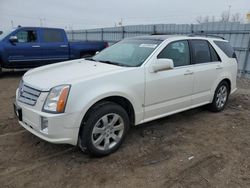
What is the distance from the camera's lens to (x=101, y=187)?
8.59 ft

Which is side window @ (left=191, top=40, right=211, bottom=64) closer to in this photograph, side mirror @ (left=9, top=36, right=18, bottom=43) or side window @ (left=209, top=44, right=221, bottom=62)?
side window @ (left=209, top=44, right=221, bottom=62)

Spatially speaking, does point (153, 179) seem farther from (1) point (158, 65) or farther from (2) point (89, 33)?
(2) point (89, 33)

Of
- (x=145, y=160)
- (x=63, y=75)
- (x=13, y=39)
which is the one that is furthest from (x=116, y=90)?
(x=13, y=39)

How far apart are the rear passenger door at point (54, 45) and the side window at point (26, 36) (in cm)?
34

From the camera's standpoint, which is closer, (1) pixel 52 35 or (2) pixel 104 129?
(2) pixel 104 129

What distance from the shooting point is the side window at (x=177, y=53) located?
3.86 m

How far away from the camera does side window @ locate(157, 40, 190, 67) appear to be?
12.7ft

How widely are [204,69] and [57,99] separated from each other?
9.65 ft

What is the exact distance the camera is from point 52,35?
922 cm

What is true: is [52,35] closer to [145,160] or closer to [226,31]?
[226,31]

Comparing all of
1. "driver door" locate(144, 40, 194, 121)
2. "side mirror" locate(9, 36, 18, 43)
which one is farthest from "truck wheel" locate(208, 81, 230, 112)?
"side mirror" locate(9, 36, 18, 43)

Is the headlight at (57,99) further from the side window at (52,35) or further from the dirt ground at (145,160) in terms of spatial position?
the side window at (52,35)

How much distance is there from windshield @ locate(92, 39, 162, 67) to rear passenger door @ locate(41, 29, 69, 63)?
17.7ft

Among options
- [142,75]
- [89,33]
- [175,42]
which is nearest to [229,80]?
[175,42]
